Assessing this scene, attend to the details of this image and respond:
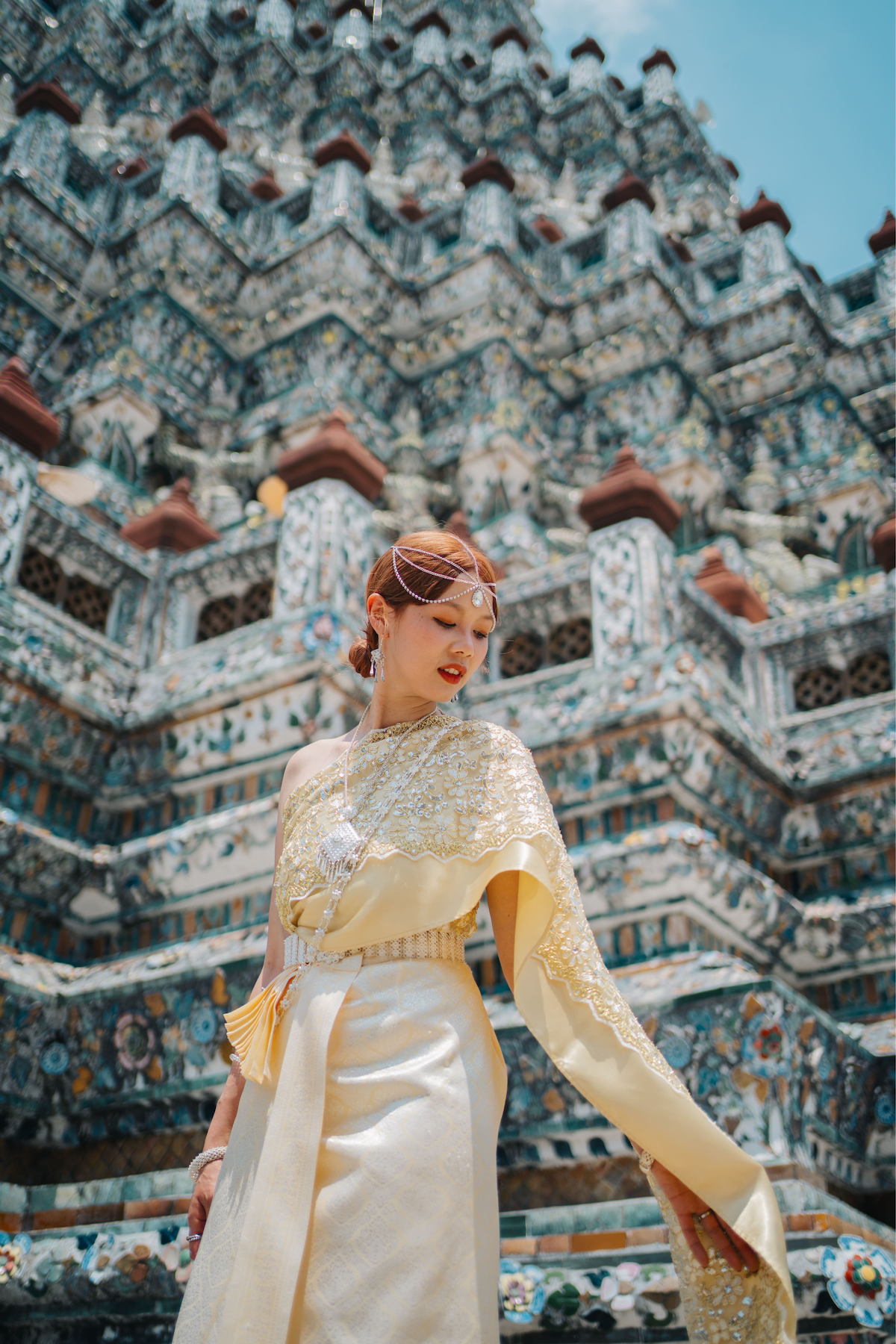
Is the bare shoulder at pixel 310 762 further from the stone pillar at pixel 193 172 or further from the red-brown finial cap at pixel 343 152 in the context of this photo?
the red-brown finial cap at pixel 343 152

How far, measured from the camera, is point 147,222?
1101 centimetres

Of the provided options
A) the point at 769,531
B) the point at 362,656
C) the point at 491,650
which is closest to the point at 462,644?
the point at 362,656

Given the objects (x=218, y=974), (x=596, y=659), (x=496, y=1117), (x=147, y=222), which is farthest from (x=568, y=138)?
(x=496, y=1117)

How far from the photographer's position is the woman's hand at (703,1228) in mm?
1918

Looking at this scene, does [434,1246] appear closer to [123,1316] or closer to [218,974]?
[123,1316]

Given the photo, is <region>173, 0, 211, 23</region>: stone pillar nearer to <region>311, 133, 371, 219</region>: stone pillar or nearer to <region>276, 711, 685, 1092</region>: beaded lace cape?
<region>311, 133, 371, 219</region>: stone pillar

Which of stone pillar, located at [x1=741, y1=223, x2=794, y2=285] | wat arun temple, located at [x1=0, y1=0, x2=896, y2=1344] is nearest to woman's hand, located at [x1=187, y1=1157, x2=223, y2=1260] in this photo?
wat arun temple, located at [x1=0, y1=0, x2=896, y2=1344]

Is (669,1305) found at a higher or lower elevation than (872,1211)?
lower

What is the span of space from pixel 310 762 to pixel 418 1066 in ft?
2.45

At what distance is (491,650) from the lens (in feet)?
19.6

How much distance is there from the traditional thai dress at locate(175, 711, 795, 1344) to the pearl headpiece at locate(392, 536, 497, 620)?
0.99 feet

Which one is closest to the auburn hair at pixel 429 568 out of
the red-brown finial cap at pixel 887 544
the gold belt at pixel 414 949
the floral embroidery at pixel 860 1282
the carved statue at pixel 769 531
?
the gold belt at pixel 414 949

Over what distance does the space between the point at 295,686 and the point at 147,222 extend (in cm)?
755

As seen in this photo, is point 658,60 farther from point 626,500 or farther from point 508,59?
point 626,500
